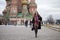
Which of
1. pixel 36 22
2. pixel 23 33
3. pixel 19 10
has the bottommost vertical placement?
pixel 23 33

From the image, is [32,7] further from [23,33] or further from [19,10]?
[23,33]

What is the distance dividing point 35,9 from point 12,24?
0.39m

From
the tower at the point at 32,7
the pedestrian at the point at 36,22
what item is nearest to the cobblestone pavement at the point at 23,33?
the pedestrian at the point at 36,22

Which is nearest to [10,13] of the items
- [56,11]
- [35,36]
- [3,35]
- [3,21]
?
[3,21]

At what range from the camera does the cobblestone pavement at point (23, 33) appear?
7.77 ft

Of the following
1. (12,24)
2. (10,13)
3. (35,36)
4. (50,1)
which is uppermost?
(50,1)

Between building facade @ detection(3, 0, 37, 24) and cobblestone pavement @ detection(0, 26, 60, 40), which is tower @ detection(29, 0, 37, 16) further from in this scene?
cobblestone pavement @ detection(0, 26, 60, 40)

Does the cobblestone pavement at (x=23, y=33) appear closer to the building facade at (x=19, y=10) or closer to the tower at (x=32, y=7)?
the building facade at (x=19, y=10)

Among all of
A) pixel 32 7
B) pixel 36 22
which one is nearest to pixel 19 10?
pixel 32 7

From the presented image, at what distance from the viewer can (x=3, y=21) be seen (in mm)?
A: 2465

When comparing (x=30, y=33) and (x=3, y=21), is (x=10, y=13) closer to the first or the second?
(x=3, y=21)

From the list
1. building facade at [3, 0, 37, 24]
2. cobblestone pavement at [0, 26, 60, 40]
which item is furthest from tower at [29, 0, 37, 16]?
cobblestone pavement at [0, 26, 60, 40]

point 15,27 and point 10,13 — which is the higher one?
point 10,13

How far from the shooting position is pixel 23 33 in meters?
2.43
